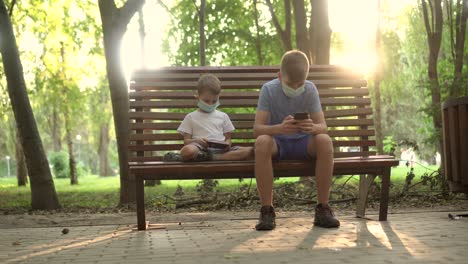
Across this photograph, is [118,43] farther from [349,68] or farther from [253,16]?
[253,16]

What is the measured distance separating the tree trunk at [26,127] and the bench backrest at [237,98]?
4.78 m

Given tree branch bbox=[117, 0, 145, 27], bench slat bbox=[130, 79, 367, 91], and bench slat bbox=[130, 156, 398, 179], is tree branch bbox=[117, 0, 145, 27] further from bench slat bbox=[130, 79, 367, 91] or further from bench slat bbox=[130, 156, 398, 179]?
bench slat bbox=[130, 156, 398, 179]

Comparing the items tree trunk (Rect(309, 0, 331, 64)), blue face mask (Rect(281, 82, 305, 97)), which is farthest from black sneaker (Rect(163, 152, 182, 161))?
tree trunk (Rect(309, 0, 331, 64))

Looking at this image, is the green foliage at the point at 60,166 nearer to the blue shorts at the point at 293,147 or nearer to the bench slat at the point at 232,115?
the bench slat at the point at 232,115

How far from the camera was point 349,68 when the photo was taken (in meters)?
6.76

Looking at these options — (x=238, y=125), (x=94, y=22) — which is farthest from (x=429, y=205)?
(x=94, y=22)

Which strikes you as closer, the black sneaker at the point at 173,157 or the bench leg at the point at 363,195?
the black sneaker at the point at 173,157

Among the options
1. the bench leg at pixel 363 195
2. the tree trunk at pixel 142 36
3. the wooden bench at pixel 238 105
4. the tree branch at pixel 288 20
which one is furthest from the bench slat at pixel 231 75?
the tree trunk at pixel 142 36

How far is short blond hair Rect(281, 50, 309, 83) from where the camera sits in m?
5.20

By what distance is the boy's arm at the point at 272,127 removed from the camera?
508 centimetres

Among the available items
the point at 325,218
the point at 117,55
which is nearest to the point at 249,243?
the point at 325,218

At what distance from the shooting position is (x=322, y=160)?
5.11 m

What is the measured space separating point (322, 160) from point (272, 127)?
45cm

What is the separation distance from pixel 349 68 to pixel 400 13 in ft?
72.2
